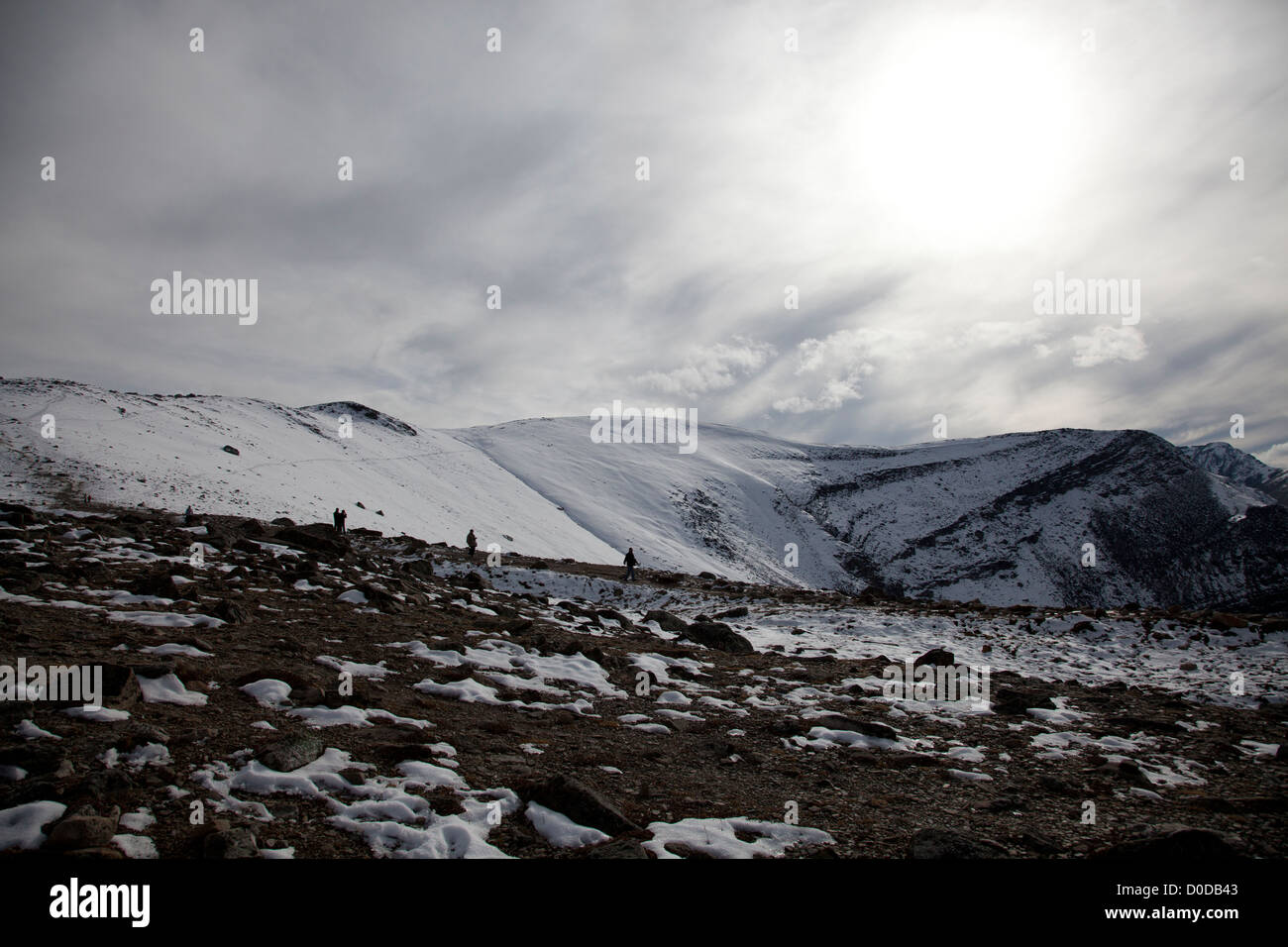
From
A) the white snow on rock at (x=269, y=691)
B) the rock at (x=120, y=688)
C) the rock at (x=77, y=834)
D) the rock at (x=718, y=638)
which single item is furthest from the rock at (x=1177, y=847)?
the rock at (x=718, y=638)

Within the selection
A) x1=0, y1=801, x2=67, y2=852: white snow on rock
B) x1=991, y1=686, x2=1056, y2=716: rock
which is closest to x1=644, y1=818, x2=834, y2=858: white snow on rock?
x1=0, y1=801, x2=67, y2=852: white snow on rock

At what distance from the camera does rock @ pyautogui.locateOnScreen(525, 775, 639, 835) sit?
6.02m

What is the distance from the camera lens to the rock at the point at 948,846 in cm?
553

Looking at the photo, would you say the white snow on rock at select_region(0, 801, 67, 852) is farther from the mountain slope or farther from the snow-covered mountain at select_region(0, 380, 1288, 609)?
the mountain slope

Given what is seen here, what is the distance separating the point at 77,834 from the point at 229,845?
103cm

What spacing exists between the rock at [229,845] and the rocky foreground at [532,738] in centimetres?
2

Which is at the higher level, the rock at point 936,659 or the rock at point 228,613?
the rock at point 228,613

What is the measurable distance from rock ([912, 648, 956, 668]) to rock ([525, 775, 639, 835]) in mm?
12494

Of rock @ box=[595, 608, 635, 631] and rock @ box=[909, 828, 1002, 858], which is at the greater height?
rock @ box=[909, 828, 1002, 858]

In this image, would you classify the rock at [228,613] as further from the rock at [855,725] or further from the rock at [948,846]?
the rock at [948,846]
